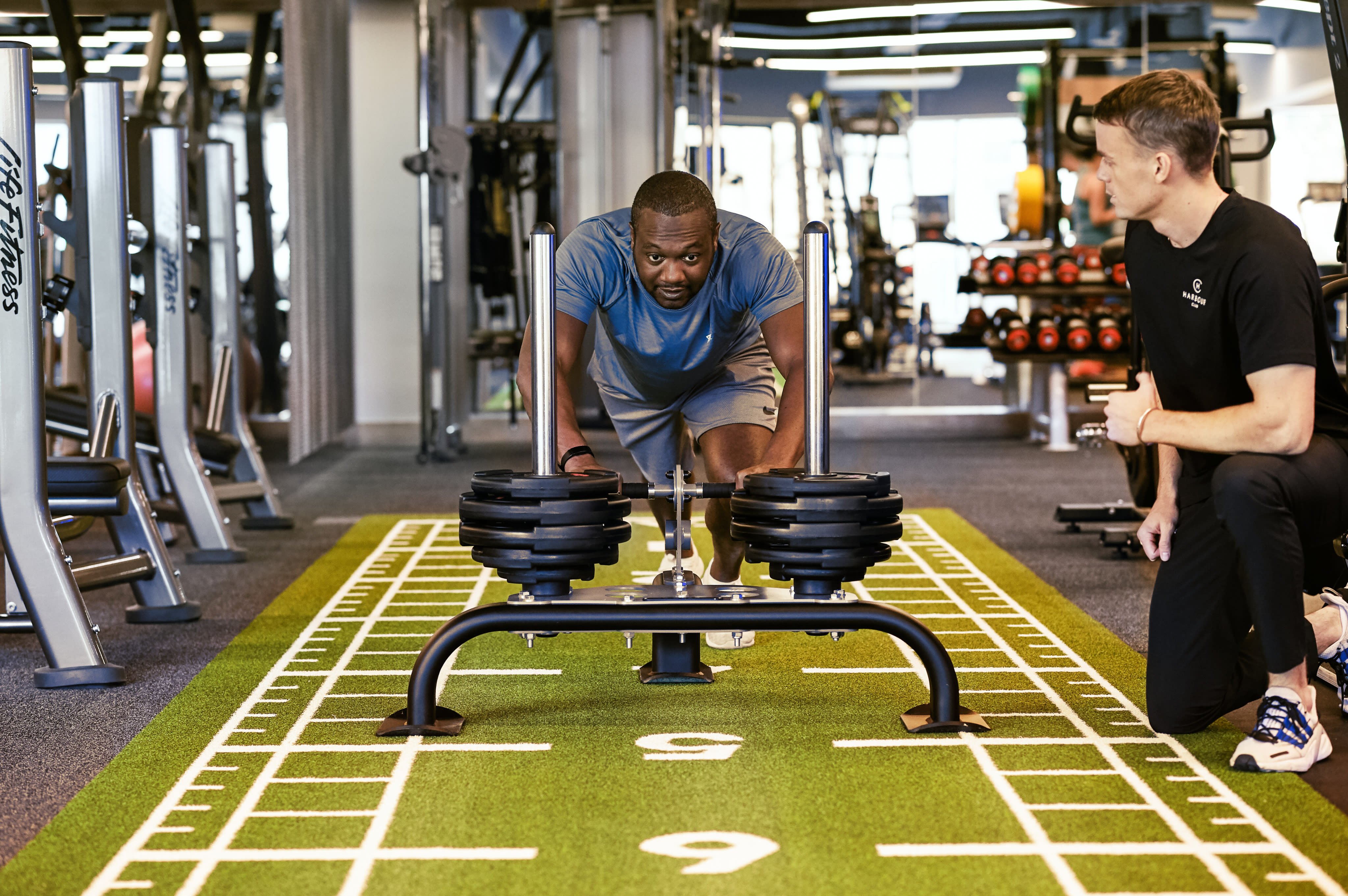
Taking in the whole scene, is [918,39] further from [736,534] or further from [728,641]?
[736,534]

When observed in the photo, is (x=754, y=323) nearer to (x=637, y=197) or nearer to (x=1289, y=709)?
(x=637, y=197)

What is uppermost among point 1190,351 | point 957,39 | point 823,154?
point 957,39

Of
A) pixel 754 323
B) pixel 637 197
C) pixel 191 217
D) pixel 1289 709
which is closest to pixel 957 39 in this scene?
pixel 191 217

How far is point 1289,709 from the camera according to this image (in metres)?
1.97

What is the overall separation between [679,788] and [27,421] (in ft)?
4.98

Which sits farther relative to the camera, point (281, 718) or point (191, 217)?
point (191, 217)

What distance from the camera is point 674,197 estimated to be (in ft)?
7.66

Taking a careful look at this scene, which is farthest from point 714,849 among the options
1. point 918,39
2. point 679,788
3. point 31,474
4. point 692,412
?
point 918,39

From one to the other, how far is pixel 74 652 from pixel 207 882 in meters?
1.15

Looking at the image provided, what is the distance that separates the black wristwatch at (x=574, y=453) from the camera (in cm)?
234

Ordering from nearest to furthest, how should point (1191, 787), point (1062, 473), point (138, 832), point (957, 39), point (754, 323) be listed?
point (138, 832) → point (1191, 787) → point (754, 323) → point (1062, 473) → point (957, 39)

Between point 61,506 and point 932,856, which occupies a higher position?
point 61,506

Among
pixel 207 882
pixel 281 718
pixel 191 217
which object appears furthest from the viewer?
pixel 191 217

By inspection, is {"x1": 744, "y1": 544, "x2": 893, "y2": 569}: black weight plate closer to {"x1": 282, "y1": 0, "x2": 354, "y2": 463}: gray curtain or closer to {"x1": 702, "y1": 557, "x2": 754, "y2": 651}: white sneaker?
{"x1": 702, "y1": 557, "x2": 754, "y2": 651}: white sneaker
